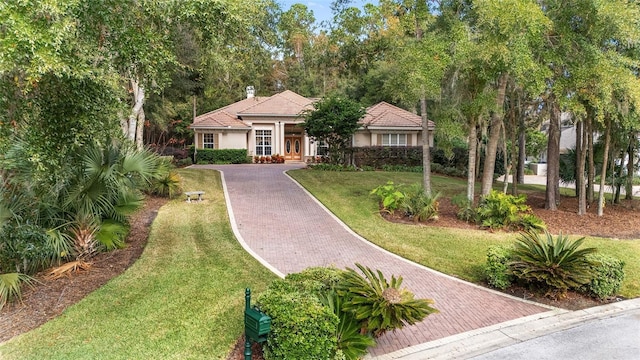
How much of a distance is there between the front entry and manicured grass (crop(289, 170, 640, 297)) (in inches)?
584

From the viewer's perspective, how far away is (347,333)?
5.30 metres

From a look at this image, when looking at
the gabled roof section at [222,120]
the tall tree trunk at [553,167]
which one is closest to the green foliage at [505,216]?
the tall tree trunk at [553,167]

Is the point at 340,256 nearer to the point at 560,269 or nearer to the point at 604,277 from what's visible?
the point at 560,269

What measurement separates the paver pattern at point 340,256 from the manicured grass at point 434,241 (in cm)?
48

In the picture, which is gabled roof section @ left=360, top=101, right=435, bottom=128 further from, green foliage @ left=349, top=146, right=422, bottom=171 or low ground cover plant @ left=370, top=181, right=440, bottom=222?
low ground cover plant @ left=370, top=181, right=440, bottom=222

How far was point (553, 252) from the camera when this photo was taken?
756 centimetres

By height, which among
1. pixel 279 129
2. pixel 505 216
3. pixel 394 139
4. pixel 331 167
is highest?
pixel 279 129

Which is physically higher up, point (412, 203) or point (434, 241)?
point (412, 203)

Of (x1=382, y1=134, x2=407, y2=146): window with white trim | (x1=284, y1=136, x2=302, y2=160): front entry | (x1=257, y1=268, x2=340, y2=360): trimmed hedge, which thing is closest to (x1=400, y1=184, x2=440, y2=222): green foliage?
(x1=257, y1=268, x2=340, y2=360): trimmed hedge

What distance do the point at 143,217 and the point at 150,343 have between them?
8.01 m

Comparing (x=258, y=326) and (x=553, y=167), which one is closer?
(x=258, y=326)

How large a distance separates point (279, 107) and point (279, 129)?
177 centimetres

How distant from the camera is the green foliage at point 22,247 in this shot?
283 inches

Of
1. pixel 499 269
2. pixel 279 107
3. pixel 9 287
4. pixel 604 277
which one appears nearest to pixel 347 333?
pixel 499 269
